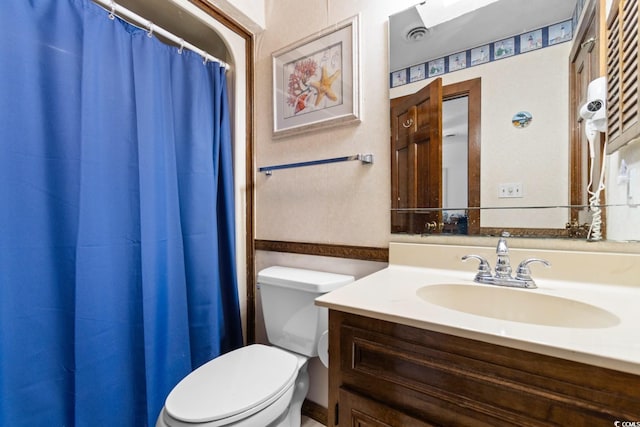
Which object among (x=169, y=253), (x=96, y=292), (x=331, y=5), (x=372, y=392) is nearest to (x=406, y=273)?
(x=372, y=392)

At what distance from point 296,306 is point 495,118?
1049mm

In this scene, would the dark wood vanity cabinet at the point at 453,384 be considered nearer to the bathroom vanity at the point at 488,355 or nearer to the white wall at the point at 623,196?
the bathroom vanity at the point at 488,355

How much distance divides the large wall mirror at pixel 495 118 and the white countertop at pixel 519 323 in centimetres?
20

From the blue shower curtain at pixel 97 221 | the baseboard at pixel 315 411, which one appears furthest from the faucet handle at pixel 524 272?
the blue shower curtain at pixel 97 221

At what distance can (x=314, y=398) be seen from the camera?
1.39 meters

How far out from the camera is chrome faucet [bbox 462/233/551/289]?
2.79ft

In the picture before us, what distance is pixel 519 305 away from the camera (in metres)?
0.84

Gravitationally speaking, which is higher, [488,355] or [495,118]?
[495,118]

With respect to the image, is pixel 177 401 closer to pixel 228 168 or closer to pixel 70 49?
pixel 228 168

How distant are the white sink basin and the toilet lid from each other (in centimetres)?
58

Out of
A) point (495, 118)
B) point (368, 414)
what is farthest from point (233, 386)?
point (495, 118)

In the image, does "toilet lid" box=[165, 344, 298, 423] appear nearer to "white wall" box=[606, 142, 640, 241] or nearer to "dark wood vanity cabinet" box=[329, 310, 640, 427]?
"dark wood vanity cabinet" box=[329, 310, 640, 427]

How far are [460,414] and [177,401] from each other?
31.8 inches

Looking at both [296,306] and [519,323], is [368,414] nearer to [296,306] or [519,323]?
[519,323]
